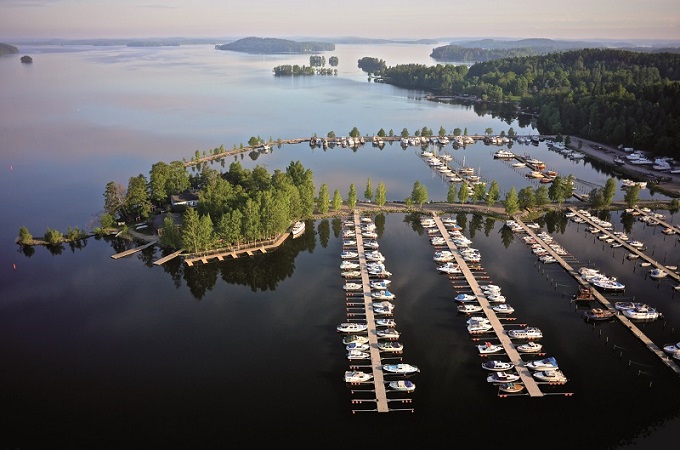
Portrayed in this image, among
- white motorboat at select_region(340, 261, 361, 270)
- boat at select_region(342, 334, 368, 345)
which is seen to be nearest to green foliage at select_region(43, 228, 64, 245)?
white motorboat at select_region(340, 261, 361, 270)

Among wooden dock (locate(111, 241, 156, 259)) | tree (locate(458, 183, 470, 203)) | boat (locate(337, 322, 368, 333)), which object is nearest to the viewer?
boat (locate(337, 322, 368, 333))

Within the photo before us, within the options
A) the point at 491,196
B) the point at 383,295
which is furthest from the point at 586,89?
the point at 383,295

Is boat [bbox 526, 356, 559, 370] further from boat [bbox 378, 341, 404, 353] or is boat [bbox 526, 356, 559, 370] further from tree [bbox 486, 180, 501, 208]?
tree [bbox 486, 180, 501, 208]

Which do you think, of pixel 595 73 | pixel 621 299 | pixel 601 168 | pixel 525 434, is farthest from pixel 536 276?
pixel 595 73

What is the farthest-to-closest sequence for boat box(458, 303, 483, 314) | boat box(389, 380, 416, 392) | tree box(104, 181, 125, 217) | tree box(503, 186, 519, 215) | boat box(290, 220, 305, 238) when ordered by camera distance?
tree box(503, 186, 519, 215), tree box(104, 181, 125, 217), boat box(290, 220, 305, 238), boat box(458, 303, 483, 314), boat box(389, 380, 416, 392)

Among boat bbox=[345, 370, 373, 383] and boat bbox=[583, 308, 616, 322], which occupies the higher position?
boat bbox=[583, 308, 616, 322]
